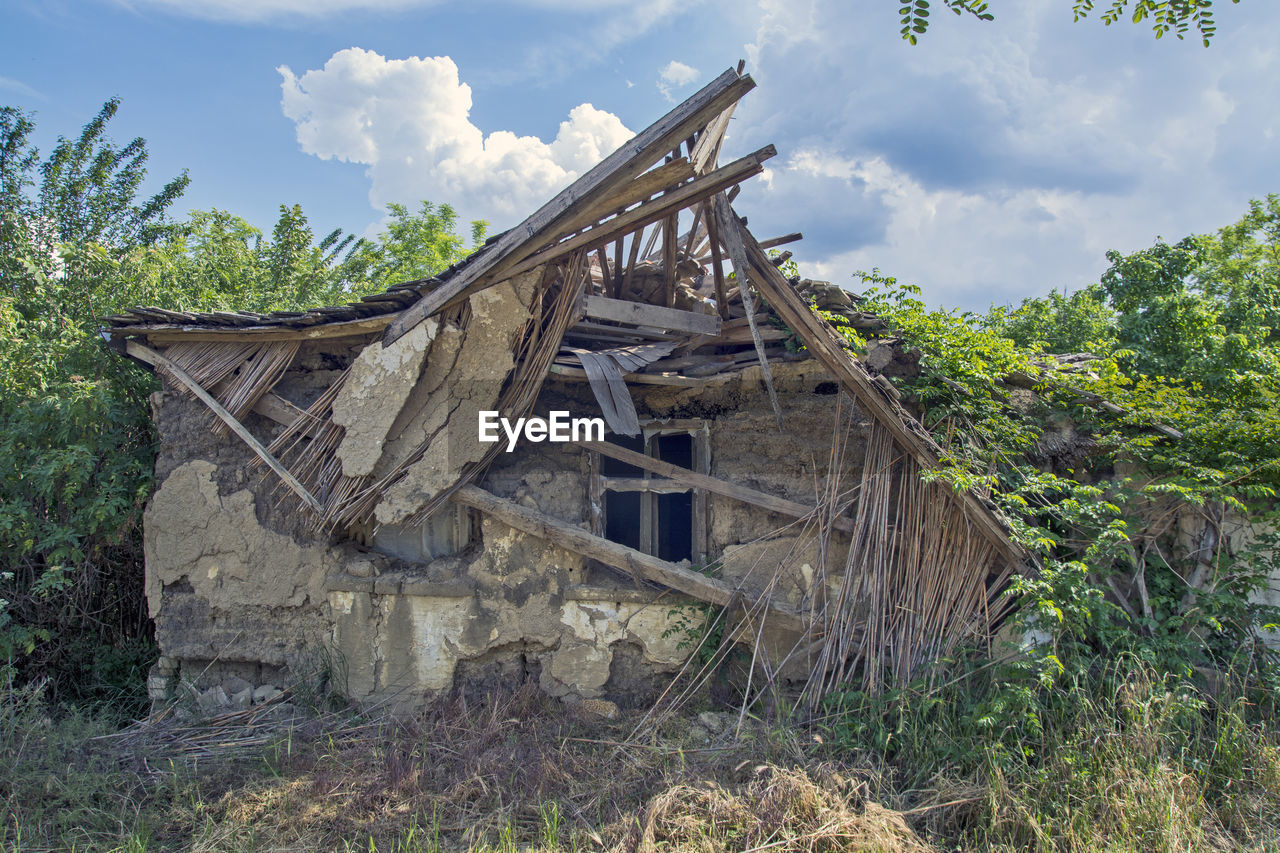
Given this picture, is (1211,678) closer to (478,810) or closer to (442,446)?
(478,810)

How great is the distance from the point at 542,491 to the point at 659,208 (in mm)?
2498

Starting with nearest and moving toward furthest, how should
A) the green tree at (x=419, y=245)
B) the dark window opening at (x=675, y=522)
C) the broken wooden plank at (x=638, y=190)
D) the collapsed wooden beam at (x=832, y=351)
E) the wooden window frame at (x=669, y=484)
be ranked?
1. the broken wooden plank at (x=638, y=190)
2. the collapsed wooden beam at (x=832, y=351)
3. the wooden window frame at (x=669, y=484)
4. the dark window opening at (x=675, y=522)
5. the green tree at (x=419, y=245)

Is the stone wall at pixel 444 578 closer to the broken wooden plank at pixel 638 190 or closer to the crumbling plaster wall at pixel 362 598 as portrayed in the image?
the crumbling plaster wall at pixel 362 598

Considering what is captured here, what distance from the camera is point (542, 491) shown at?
5566mm

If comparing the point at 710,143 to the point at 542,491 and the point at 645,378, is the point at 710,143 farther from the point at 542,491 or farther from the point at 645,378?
the point at 542,491

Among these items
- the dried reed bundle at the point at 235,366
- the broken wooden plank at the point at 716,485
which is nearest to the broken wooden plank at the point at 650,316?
the broken wooden plank at the point at 716,485

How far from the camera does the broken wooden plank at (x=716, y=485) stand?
5.32 meters

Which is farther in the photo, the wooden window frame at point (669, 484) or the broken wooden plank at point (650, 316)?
the wooden window frame at point (669, 484)

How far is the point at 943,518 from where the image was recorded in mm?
4961

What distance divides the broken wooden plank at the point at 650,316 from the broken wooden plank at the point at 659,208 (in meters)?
0.52

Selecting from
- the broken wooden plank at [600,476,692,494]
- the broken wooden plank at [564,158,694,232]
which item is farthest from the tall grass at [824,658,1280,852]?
the broken wooden plank at [564,158,694,232]

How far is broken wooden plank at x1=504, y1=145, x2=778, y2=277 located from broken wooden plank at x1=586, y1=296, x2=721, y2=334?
517 millimetres

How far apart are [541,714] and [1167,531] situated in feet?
16.7

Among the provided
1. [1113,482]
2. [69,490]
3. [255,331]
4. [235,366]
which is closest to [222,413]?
[235,366]
